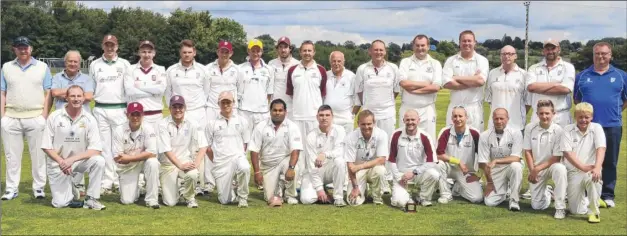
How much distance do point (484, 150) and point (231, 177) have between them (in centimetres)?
338

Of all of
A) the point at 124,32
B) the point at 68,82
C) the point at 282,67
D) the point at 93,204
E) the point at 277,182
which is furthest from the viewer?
the point at 124,32

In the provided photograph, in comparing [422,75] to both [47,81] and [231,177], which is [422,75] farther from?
[47,81]

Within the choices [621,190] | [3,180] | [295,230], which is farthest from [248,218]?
[621,190]

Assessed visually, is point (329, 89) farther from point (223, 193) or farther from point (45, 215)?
point (45, 215)

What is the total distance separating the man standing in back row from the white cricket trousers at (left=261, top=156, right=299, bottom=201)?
2.50m

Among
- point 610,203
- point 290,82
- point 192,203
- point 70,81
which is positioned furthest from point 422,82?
point 70,81

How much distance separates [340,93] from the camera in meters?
9.07

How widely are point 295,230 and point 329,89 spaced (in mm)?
3068

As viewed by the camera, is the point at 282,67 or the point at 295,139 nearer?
the point at 295,139

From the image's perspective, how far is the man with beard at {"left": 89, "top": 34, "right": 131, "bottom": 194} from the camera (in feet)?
28.5

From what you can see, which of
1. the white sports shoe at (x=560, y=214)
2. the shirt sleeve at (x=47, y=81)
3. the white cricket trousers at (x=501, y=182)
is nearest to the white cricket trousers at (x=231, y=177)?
the shirt sleeve at (x=47, y=81)

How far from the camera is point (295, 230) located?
6551 millimetres

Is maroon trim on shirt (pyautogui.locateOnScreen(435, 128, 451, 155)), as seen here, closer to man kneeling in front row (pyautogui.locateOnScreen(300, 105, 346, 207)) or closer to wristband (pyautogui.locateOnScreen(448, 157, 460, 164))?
wristband (pyautogui.locateOnScreen(448, 157, 460, 164))

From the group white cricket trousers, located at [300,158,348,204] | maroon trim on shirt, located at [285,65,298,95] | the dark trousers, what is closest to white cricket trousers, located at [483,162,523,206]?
the dark trousers
